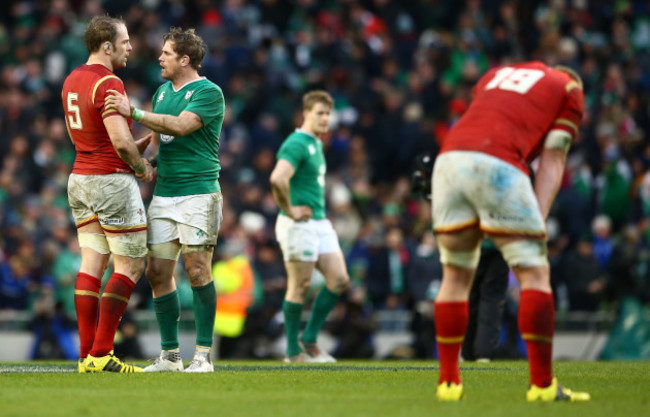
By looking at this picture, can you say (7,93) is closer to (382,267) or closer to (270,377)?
(382,267)

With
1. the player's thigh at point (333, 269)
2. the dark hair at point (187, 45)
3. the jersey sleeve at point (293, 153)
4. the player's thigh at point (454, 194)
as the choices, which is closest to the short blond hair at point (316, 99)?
the jersey sleeve at point (293, 153)

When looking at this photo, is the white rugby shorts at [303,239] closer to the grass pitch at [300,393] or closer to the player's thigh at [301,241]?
the player's thigh at [301,241]

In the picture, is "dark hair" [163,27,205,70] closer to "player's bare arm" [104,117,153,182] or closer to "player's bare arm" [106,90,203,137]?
"player's bare arm" [106,90,203,137]

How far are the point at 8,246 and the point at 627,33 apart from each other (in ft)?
42.6

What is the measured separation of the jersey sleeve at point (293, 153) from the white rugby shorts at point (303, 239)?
0.57 metres

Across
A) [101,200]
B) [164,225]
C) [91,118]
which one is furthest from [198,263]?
[91,118]

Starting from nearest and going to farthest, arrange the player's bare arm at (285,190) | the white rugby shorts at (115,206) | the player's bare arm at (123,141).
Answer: the player's bare arm at (123,141) < the white rugby shorts at (115,206) < the player's bare arm at (285,190)

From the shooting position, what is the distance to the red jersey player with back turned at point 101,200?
28.2 feet

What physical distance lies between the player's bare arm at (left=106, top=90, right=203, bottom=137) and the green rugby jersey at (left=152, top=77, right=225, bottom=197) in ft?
0.53

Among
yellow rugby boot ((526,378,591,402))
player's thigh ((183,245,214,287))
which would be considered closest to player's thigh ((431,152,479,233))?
yellow rugby boot ((526,378,591,402))

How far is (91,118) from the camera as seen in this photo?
8617 mm

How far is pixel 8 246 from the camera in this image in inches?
640

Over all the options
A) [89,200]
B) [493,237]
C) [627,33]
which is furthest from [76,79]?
[627,33]

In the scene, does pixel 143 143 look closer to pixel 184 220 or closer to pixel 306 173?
pixel 184 220
